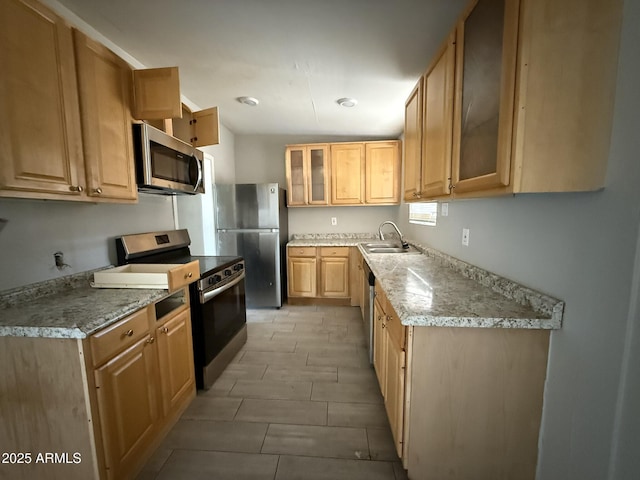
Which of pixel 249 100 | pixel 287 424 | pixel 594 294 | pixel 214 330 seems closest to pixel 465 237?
pixel 594 294

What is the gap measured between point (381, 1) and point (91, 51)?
5.16 feet

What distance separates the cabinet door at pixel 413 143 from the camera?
1815 millimetres

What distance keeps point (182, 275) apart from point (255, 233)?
75.6 inches

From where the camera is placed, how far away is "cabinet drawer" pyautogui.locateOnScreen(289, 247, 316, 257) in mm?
3637

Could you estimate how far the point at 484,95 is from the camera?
108cm

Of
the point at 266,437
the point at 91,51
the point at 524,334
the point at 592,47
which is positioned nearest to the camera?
the point at 592,47

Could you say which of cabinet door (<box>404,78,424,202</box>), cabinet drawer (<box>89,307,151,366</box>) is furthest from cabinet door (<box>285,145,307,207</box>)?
cabinet drawer (<box>89,307,151,366</box>)

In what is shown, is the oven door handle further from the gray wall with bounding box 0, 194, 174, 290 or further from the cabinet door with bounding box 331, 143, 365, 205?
the cabinet door with bounding box 331, 143, 365, 205

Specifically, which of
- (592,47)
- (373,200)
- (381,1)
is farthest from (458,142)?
(373,200)

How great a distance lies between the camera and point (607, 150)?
2.75 ft

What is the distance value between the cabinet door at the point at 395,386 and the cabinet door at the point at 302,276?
2.16 meters

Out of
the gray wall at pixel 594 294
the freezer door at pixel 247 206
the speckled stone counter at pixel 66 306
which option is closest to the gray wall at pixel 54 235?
the speckled stone counter at pixel 66 306

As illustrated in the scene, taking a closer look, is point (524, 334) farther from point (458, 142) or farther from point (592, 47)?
point (592, 47)

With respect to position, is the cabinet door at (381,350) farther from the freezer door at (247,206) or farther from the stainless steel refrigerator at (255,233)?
the freezer door at (247,206)
